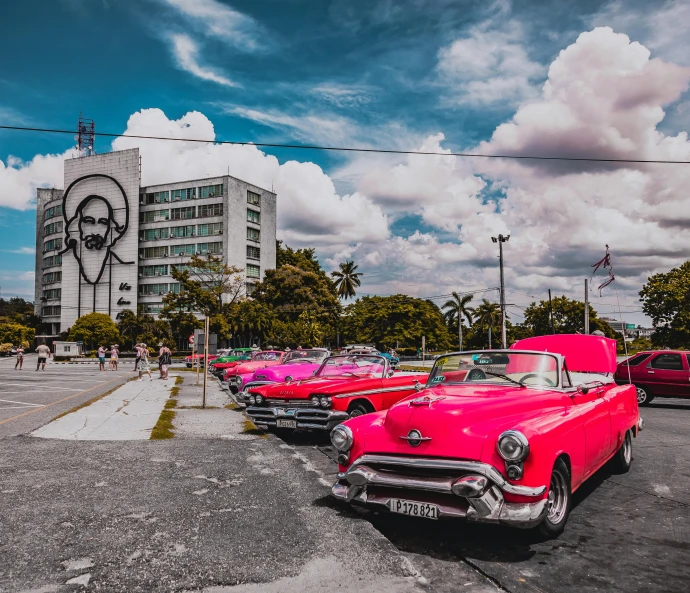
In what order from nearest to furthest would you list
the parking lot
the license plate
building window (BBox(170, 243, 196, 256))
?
1. the license plate
2. the parking lot
3. building window (BBox(170, 243, 196, 256))

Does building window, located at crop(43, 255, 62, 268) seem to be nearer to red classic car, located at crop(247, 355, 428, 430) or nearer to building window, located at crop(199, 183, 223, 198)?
building window, located at crop(199, 183, 223, 198)

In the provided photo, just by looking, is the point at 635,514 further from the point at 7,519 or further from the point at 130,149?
the point at 130,149

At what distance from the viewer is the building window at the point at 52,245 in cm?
8988

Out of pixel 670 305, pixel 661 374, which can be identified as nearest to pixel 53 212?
pixel 670 305

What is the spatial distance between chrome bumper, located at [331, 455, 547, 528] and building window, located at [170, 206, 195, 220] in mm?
79863

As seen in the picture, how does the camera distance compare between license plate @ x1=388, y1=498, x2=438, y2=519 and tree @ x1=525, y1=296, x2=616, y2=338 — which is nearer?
license plate @ x1=388, y1=498, x2=438, y2=519

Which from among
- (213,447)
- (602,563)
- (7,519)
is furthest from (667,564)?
(213,447)

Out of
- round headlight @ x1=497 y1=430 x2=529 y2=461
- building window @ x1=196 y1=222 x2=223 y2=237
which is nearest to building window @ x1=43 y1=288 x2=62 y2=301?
building window @ x1=196 y1=222 x2=223 y2=237

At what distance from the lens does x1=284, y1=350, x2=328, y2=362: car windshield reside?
15.4m

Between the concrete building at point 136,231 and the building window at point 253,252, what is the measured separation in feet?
0.32

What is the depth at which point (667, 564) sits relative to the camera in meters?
4.23

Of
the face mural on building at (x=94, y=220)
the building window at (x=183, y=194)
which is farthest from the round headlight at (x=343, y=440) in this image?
the face mural on building at (x=94, y=220)

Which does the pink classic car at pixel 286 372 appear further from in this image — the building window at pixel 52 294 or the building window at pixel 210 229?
the building window at pixel 52 294

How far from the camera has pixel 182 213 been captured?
268 ft
